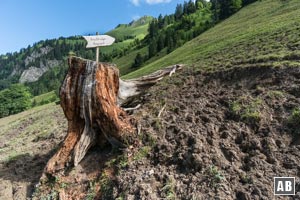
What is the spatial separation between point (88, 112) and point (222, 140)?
358 cm

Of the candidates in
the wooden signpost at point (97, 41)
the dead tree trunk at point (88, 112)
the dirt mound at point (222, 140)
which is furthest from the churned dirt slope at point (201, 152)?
the wooden signpost at point (97, 41)

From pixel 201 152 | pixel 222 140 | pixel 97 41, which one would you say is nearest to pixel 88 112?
pixel 97 41

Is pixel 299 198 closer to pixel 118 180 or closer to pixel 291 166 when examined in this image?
pixel 291 166

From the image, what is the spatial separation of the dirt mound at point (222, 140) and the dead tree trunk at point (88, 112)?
77 centimetres

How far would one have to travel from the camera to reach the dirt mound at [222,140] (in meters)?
6.66

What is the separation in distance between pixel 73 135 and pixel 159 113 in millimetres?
2472

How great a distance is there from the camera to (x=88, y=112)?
9.05 meters

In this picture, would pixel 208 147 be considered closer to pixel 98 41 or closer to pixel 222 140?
pixel 222 140

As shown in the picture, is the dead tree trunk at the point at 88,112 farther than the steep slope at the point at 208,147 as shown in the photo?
Yes

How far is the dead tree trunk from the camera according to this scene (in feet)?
29.1

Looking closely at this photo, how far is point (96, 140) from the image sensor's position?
9.43 meters

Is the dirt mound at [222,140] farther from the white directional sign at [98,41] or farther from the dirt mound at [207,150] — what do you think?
the white directional sign at [98,41]

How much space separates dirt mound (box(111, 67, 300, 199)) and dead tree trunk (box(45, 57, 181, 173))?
77 centimetres

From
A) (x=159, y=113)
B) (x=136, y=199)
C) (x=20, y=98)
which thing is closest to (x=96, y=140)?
(x=159, y=113)
